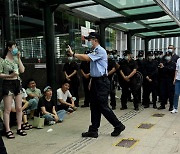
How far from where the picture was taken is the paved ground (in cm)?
424

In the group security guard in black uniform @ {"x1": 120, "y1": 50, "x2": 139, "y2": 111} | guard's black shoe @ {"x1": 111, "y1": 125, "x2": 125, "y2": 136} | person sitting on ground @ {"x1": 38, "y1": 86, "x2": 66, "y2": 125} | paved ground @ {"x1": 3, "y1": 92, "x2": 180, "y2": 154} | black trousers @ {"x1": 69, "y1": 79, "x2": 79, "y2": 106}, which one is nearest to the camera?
paved ground @ {"x1": 3, "y1": 92, "x2": 180, "y2": 154}

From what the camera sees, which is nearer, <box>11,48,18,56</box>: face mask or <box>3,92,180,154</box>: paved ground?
<box>3,92,180,154</box>: paved ground

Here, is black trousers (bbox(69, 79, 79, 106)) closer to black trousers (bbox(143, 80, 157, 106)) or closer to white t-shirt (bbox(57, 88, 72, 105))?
white t-shirt (bbox(57, 88, 72, 105))

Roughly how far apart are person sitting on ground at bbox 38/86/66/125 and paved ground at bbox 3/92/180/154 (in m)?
0.16

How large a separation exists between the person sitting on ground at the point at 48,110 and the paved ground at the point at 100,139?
0.16 metres

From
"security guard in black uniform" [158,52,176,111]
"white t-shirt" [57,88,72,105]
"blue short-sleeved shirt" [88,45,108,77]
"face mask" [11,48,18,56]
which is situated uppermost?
"face mask" [11,48,18,56]

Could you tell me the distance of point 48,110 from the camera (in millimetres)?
6098

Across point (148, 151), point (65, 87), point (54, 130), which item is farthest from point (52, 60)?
point (148, 151)

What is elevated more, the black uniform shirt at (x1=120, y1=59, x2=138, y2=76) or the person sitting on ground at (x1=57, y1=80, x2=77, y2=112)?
the black uniform shirt at (x1=120, y1=59, x2=138, y2=76)

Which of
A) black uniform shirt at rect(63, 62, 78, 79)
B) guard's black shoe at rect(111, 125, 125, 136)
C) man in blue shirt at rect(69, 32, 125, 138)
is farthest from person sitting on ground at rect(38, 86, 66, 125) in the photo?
black uniform shirt at rect(63, 62, 78, 79)

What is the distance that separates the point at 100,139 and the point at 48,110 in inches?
69.0

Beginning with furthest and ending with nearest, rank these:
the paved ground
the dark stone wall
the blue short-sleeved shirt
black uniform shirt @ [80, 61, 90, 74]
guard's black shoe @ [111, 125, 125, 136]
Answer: black uniform shirt @ [80, 61, 90, 74]
the dark stone wall
guard's black shoe @ [111, 125, 125, 136]
the blue short-sleeved shirt
the paved ground

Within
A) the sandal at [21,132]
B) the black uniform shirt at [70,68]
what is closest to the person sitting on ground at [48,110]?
the sandal at [21,132]

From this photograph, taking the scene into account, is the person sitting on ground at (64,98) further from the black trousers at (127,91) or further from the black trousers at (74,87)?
the black trousers at (127,91)
